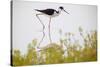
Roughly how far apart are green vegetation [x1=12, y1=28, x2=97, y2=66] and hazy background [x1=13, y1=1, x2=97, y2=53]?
67mm

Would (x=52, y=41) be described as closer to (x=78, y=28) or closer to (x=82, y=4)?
(x=78, y=28)

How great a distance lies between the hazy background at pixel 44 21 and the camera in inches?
83.7

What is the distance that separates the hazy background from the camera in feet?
6.98

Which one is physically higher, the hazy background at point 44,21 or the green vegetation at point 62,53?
the hazy background at point 44,21

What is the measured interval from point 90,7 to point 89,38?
0.42 metres

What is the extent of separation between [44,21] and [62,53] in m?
0.48

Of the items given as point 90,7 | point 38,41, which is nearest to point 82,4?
point 90,7

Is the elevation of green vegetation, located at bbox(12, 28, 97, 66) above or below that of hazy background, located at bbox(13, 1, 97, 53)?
below

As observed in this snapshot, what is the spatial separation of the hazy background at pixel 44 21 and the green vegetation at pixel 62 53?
7 cm

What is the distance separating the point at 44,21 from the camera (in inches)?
87.3

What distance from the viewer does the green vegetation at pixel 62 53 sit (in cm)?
217

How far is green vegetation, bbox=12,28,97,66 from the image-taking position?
85.3 inches

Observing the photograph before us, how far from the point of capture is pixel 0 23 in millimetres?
1899

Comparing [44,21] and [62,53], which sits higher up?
[44,21]
